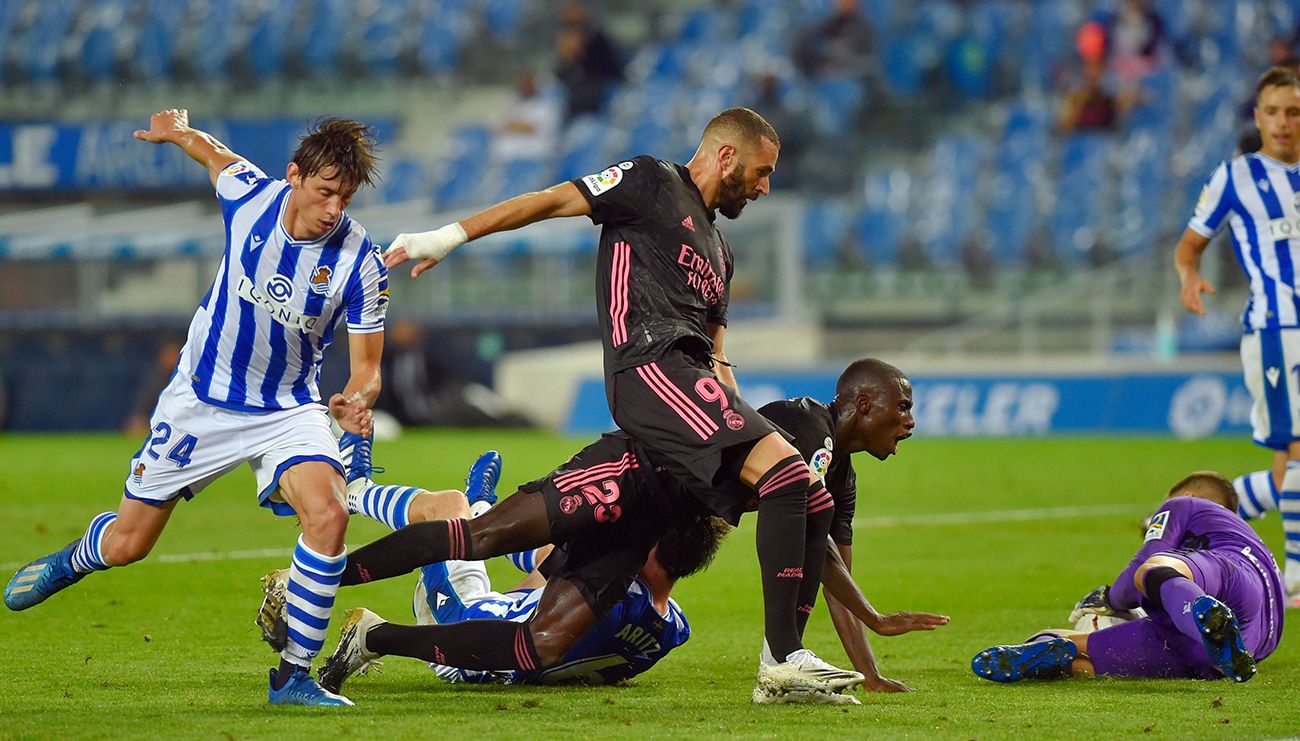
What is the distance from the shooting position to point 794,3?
25.8 meters

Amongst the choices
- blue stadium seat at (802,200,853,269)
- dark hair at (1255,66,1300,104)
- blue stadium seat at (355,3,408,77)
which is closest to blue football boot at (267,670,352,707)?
dark hair at (1255,66,1300,104)

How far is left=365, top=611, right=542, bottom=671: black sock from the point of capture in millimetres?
5770

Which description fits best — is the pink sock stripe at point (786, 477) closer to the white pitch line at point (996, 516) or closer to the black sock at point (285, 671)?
the black sock at point (285, 671)

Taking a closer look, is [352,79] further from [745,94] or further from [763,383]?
[763,383]

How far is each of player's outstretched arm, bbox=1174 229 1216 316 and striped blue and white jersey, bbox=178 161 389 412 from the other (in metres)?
4.30

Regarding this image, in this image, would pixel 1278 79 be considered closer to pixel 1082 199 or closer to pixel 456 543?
pixel 456 543

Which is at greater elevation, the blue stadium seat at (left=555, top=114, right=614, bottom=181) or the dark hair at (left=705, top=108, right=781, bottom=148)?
the blue stadium seat at (left=555, top=114, right=614, bottom=181)

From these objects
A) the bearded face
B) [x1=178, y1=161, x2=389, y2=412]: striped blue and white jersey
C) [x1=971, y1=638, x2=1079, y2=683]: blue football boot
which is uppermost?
the bearded face

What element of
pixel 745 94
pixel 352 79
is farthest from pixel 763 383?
pixel 352 79

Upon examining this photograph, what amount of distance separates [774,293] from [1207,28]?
7.17 m

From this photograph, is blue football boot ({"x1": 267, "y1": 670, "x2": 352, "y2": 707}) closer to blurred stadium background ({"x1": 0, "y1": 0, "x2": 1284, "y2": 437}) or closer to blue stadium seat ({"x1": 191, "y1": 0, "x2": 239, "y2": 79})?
blurred stadium background ({"x1": 0, "y1": 0, "x2": 1284, "y2": 437})

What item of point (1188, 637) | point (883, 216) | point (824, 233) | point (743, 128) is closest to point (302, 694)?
point (743, 128)

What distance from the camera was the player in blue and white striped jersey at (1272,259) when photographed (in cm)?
825

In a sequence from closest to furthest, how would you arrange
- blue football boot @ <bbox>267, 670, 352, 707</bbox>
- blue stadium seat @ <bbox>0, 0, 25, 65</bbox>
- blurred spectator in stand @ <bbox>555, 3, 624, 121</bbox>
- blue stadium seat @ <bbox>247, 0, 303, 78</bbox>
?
1. blue football boot @ <bbox>267, 670, 352, 707</bbox>
2. blurred spectator in stand @ <bbox>555, 3, 624, 121</bbox>
3. blue stadium seat @ <bbox>247, 0, 303, 78</bbox>
4. blue stadium seat @ <bbox>0, 0, 25, 65</bbox>
